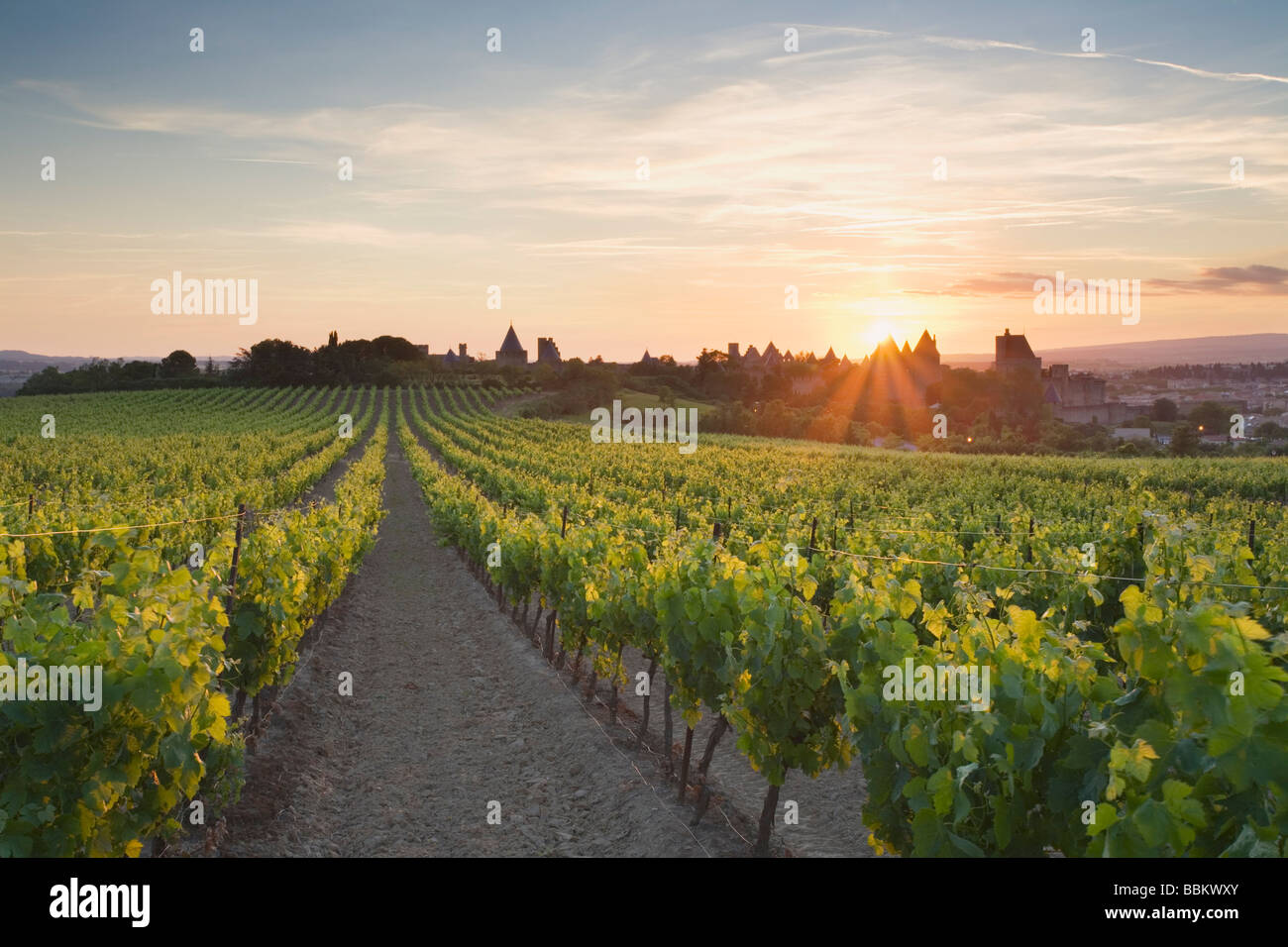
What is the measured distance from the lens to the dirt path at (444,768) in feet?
23.4

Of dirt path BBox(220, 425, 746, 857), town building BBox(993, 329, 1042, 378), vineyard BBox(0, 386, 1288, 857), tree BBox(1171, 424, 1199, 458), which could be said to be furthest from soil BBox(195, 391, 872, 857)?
town building BBox(993, 329, 1042, 378)

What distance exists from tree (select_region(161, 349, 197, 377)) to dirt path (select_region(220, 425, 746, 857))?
116508mm

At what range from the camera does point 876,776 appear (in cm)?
482

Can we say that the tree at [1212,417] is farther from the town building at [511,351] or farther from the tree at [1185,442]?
the town building at [511,351]

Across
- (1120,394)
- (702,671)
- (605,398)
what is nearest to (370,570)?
(702,671)

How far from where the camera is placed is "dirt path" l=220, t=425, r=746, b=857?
7.12m

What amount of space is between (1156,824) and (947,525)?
45.9 ft

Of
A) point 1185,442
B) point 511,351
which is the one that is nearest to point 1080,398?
point 1185,442

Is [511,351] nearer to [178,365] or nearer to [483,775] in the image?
[178,365]

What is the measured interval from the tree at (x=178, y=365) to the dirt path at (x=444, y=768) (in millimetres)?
116508

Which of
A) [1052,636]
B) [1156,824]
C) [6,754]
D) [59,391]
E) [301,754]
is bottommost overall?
[301,754]

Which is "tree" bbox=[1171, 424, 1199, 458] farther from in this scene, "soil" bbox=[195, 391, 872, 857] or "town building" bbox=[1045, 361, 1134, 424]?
"soil" bbox=[195, 391, 872, 857]

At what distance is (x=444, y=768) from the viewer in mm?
8586
